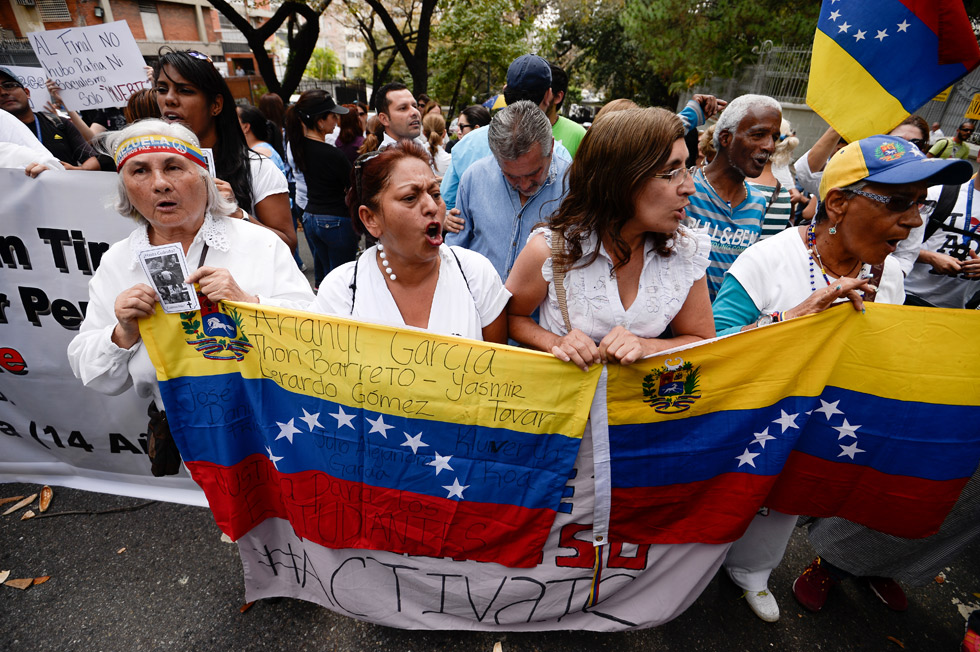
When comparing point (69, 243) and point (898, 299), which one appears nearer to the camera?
point (898, 299)

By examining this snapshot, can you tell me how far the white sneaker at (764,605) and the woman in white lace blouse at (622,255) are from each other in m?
1.36

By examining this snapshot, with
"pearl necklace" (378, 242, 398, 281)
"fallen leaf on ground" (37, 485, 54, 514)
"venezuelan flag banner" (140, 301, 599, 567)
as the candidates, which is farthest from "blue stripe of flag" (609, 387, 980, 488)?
"fallen leaf on ground" (37, 485, 54, 514)

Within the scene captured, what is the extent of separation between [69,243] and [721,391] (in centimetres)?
311

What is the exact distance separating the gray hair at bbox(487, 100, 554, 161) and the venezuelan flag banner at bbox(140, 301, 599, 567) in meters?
1.33

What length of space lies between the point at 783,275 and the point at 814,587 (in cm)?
158

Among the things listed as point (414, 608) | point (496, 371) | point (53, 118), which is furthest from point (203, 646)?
point (53, 118)

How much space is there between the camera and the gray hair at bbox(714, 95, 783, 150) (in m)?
2.81

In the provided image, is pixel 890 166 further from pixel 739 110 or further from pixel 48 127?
pixel 48 127

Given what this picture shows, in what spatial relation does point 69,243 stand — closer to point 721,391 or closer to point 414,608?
point 414,608

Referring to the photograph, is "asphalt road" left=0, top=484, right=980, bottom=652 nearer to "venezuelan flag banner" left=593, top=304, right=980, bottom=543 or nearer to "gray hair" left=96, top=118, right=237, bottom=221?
"venezuelan flag banner" left=593, top=304, right=980, bottom=543

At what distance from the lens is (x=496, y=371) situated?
1.79 meters

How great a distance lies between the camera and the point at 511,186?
293 centimetres

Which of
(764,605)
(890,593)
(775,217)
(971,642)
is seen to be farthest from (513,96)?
(971,642)

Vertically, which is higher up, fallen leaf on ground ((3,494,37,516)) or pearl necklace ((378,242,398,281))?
pearl necklace ((378,242,398,281))
